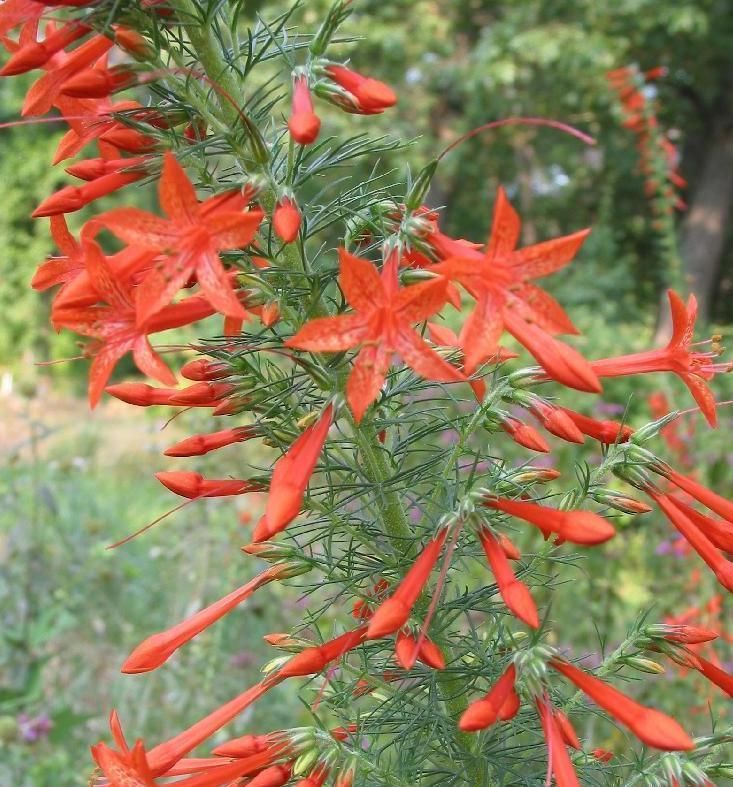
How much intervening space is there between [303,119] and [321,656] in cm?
87

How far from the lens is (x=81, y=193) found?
1.48 m

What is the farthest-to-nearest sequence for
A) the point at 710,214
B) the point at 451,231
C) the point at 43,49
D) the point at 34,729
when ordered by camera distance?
the point at 451,231 < the point at 710,214 < the point at 34,729 < the point at 43,49

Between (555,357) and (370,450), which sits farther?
(370,450)

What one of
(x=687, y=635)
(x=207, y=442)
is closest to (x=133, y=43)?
(x=207, y=442)

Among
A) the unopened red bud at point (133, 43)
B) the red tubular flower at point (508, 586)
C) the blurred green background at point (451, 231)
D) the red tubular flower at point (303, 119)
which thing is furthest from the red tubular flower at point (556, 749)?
the unopened red bud at point (133, 43)

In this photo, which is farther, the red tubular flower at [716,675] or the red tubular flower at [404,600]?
the red tubular flower at [716,675]

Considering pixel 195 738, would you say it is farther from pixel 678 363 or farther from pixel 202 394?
pixel 678 363


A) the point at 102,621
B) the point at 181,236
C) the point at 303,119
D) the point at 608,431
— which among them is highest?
the point at 303,119

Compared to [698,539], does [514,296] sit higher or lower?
higher

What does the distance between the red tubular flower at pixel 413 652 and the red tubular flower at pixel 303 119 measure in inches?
31.2

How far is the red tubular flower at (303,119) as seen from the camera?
1306 millimetres

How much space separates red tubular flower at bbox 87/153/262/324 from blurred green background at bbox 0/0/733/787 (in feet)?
1.80

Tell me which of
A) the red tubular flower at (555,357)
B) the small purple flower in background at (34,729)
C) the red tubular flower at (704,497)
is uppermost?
the red tubular flower at (555,357)

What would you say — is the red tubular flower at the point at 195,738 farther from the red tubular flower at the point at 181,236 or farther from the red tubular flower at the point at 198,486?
the red tubular flower at the point at 181,236
